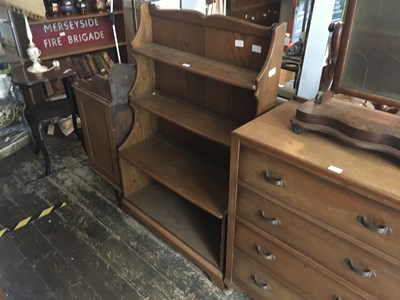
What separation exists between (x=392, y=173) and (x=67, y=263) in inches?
64.0

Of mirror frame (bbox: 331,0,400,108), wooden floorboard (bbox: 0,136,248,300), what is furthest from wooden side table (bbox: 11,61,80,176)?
mirror frame (bbox: 331,0,400,108)

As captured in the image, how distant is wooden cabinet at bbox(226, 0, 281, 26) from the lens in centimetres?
307

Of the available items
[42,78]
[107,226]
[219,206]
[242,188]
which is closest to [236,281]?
[219,206]

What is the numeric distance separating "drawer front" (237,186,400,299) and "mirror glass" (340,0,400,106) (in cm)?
48

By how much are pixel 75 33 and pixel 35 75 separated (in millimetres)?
969

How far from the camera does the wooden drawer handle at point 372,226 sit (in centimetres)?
99

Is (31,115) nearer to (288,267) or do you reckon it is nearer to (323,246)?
(288,267)

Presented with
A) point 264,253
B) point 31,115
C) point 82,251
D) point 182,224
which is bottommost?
point 82,251

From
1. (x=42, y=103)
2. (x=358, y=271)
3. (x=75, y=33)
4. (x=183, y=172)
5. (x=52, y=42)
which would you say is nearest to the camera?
(x=358, y=271)

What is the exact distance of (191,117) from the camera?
1.71m

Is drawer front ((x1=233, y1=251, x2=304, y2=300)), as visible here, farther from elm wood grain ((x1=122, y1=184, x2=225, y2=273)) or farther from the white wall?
the white wall

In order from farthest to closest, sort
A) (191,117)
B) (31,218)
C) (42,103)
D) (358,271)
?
(42,103), (31,218), (191,117), (358,271)

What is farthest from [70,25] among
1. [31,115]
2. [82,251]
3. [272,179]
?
[272,179]

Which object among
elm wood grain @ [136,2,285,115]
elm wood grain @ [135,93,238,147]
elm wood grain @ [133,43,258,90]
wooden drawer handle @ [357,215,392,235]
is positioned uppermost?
elm wood grain @ [136,2,285,115]
